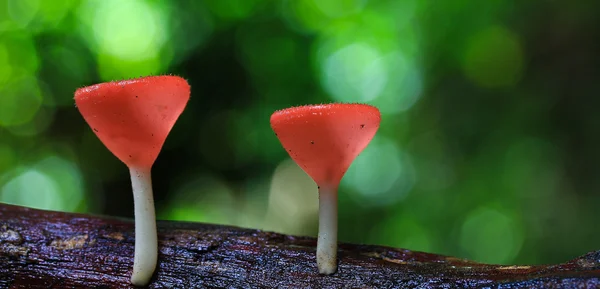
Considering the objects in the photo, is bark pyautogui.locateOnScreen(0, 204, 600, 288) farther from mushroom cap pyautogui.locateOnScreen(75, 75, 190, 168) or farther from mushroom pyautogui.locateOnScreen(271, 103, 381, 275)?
mushroom cap pyautogui.locateOnScreen(75, 75, 190, 168)

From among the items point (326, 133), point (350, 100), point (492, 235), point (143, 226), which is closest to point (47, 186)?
point (350, 100)

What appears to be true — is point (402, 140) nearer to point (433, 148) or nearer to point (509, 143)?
point (433, 148)

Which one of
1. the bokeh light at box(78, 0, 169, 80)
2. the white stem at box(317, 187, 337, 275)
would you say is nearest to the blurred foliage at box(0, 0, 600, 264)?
the bokeh light at box(78, 0, 169, 80)

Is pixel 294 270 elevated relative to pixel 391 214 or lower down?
lower down

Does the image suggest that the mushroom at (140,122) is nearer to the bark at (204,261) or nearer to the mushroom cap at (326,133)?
the bark at (204,261)

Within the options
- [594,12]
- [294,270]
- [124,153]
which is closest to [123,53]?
[124,153]

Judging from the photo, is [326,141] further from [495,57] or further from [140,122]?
[495,57]
